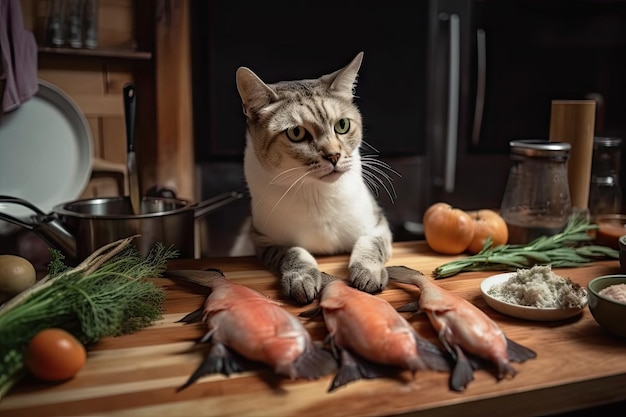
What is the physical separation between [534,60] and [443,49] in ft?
1.55

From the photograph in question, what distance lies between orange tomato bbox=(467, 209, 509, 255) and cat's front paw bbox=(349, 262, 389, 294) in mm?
347

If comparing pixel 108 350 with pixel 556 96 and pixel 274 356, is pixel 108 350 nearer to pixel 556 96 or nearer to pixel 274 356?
pixel 274 356

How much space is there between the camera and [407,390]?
786mm

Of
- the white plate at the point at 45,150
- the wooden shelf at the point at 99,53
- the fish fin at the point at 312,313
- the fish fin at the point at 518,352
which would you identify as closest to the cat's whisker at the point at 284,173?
the fish fin at the point at 312,313

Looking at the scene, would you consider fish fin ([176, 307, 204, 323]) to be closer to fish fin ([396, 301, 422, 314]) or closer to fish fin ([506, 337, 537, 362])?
fish fin ([396, 301, 422, 314])

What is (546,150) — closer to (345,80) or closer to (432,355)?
(345,80)

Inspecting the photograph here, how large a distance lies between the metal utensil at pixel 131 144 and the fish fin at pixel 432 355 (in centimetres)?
82

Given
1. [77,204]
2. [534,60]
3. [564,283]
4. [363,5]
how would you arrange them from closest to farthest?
1. [564,283]
2. [77,204]
3. [363,5]
4. [534,60]

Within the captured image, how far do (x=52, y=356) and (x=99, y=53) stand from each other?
1392 mm

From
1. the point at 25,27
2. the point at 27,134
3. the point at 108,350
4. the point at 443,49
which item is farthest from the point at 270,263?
the point at 443,49

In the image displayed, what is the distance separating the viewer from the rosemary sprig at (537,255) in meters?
1.30

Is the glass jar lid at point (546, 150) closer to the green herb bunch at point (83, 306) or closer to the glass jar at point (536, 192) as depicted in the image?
the glass jar at point (536, 192)

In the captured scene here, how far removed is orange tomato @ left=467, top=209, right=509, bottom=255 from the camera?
1411 mm

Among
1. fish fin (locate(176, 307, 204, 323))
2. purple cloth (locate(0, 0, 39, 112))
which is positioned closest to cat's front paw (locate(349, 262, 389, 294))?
fish fin (locate(176, 307, 204, 323))
